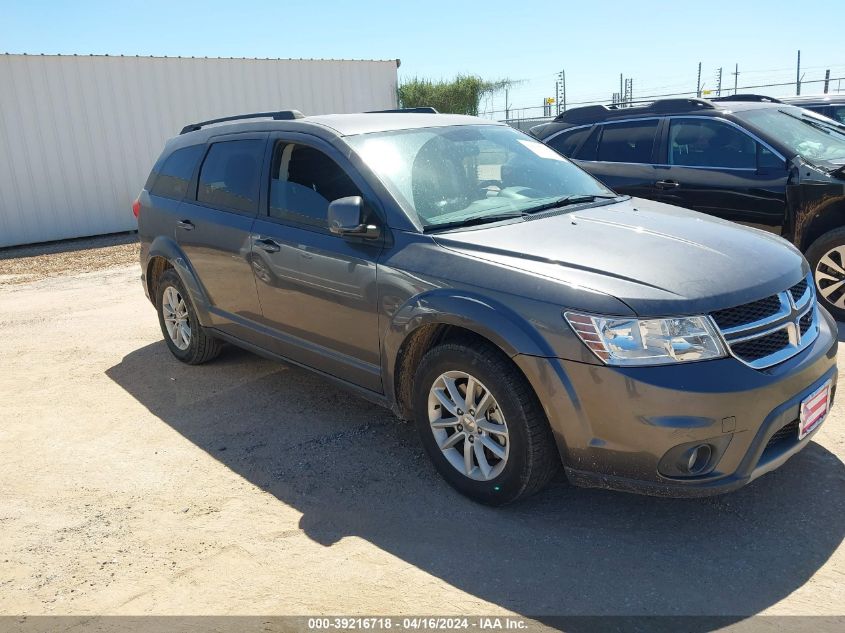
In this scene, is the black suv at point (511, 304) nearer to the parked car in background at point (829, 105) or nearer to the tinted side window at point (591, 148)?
the tinted side window at point (591, 148)

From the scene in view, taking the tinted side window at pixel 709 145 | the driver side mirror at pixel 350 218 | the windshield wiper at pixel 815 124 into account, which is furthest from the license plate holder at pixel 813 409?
the windshield wiper at pixel 815 124

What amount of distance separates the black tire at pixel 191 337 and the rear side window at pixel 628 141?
4143mm

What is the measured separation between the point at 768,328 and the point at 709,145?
13.2 ft

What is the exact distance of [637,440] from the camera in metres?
2.95

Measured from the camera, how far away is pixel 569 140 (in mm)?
7734

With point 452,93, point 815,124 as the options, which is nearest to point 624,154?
point 815,124

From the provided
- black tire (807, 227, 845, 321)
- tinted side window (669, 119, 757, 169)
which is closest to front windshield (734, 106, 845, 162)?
tinted side window (669, 119, 757, 169)

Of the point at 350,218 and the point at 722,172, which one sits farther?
the point at 722,172

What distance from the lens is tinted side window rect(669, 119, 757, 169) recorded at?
6.47 metres

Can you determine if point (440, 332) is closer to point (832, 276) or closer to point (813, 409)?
point (813, 409)

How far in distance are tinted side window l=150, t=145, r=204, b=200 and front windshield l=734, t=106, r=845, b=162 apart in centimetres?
459

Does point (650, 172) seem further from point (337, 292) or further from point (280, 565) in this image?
point (280, 565)

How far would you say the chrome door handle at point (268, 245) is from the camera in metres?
4.44

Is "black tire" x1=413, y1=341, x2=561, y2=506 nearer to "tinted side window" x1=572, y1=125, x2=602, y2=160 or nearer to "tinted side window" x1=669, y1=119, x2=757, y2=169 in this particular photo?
"tinted side window" x1=669, y1=119, x2=757, y2=169
